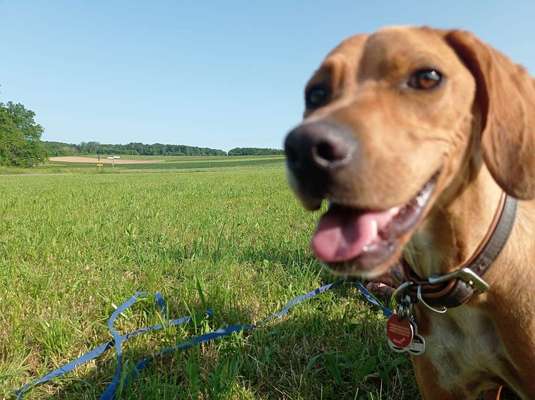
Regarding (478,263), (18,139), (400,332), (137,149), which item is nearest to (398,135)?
(478,263)

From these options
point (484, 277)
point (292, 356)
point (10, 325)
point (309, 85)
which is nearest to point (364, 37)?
point (309, 85)

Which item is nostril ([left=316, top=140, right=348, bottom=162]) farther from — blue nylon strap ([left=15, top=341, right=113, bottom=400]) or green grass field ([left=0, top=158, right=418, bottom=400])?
blue nylon strap ([left=15, top=341, right=113, bottom=400])

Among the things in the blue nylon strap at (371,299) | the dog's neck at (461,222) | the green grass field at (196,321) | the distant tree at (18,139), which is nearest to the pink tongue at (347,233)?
the dog's neck at (461,222)

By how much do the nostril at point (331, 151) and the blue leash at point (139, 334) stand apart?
185cm

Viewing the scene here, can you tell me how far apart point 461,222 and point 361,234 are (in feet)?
1.85

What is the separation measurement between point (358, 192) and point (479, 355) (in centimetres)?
119

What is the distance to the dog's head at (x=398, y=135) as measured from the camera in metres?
1.61

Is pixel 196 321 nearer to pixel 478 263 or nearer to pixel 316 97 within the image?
pixel 316 97

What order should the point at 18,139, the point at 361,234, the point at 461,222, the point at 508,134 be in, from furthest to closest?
1. the point at 18,139
2. the point at 461,222
3. the point at 508,134
4. the point at 361,234

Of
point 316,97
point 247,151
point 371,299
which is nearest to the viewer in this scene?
point 316,97

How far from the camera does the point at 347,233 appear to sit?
172cm

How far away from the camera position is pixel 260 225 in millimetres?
7656

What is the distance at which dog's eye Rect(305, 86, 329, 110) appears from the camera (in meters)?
2.14

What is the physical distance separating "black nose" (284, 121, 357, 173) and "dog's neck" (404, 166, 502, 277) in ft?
2.08
